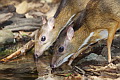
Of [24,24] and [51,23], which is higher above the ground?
[24,24]

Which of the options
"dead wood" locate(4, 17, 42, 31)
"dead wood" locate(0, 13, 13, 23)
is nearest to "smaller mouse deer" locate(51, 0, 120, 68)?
"dead wood" locate(4, 17, 42, 31)

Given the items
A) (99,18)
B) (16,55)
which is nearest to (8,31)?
(16,55)

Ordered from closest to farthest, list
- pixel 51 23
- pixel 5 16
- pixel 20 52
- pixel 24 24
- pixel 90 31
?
1. pixel 90 31
2. pixel 20 52
3. pixel 51 23
4. pixel 5 16
5. pixel 24 24

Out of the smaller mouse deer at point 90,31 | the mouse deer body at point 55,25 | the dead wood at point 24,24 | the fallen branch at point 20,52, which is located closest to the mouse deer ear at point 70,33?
the smaller mouse deer at point 90,31

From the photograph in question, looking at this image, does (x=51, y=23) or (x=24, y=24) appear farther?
(x=24, y=24)

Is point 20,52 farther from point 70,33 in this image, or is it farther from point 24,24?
point 24,24

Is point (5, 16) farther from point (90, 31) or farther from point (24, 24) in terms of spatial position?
point (90, 31)

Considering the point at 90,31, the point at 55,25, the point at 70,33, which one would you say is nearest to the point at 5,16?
the point at 55,25

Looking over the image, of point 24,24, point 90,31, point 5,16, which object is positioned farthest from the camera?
point 24,24

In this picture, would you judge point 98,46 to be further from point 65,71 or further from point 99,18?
point 65,71

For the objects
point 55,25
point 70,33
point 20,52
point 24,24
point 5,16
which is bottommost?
point 20,52
